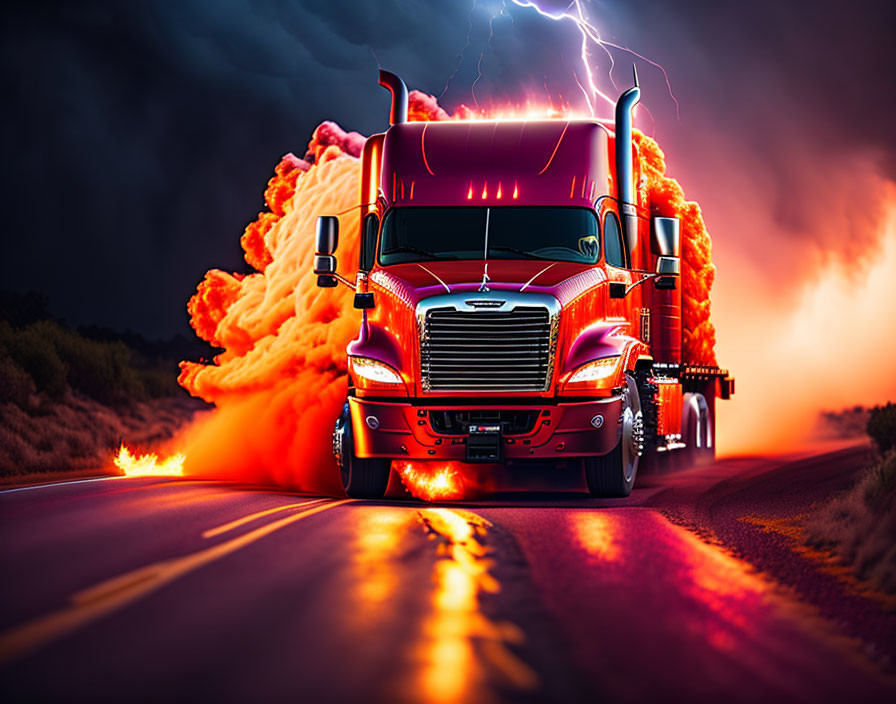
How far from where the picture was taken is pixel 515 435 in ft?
47.9

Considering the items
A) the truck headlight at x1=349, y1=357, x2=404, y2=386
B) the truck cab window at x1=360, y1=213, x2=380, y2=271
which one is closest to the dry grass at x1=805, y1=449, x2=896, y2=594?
the truck headlight at x1=349, y1=357, x2=404, y2=386

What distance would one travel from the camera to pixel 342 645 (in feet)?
23.2

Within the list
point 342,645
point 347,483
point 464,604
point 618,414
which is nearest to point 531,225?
point 618,414

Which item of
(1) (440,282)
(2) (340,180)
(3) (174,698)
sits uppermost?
(2) (340,180)

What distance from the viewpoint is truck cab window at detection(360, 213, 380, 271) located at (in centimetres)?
1620

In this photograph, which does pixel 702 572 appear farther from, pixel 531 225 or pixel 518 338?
pixel 531 225

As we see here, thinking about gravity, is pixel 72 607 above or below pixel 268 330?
below

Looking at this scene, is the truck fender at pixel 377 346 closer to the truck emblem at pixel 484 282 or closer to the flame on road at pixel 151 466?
the truck emblem at pixel 484 282

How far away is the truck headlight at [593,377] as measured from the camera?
579 inches

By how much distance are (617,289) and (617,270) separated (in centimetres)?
53

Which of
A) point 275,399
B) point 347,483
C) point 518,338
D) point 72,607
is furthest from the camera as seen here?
point 275,399

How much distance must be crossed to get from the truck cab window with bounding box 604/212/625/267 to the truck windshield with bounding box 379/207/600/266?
0.22 meters

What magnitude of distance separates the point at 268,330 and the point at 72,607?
57.6 feet

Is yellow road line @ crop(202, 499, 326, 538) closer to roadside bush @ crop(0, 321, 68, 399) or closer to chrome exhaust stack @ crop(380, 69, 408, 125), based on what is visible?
chrome exhaust stack @ crop(380, 69, 408, 125)
